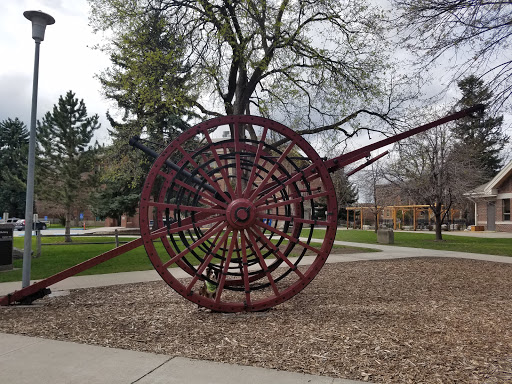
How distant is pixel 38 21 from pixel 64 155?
19192 millimetres

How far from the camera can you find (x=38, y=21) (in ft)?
22.5

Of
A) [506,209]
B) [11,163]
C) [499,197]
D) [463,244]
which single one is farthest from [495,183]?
[11,163]

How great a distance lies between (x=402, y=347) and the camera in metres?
4.17

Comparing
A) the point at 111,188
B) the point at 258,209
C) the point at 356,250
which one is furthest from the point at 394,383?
the point at 111,188

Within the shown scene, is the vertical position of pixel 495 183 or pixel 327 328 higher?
pixel 495 183

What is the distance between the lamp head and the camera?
266 inches

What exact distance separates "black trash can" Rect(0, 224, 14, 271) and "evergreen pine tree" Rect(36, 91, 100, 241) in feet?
47.0

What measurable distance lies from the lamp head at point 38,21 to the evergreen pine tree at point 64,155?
60.4 ft

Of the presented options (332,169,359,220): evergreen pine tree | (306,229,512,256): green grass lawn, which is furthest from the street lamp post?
(332,169,359,220): evergreen pine tree

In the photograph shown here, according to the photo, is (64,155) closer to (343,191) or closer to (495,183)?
(343,191)

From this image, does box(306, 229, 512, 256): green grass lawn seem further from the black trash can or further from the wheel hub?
the black trash can

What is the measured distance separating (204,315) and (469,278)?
656 cm

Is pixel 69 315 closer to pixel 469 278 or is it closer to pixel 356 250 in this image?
pixel 469 278

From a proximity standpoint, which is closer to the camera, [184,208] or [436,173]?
[184,208]
